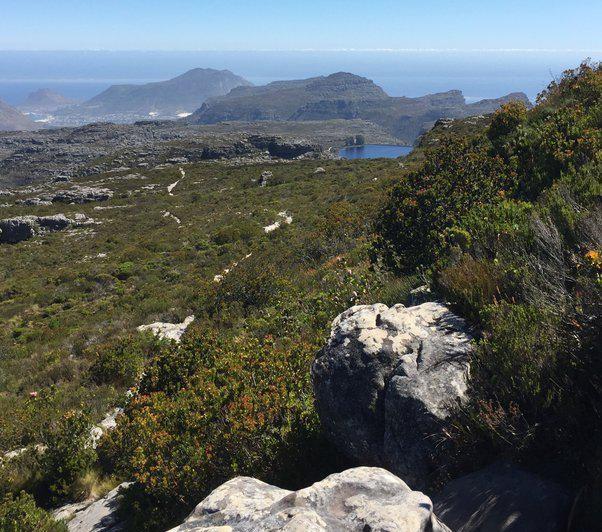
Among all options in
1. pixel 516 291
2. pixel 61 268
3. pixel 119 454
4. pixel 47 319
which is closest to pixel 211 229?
pixel 61 268

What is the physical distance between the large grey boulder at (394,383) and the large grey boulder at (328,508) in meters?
0.63

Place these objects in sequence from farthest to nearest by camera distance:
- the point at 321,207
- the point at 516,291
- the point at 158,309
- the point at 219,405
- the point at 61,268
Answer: the point at 321,207 < the point at 61,268 < the point at 158,309 < the point at 219,405 < the point at 516,291

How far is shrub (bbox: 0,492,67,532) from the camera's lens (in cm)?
475

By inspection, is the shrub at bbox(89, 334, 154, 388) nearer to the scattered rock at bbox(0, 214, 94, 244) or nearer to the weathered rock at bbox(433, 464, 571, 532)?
the weathered rock at bbox(433, 464, 571, 532)

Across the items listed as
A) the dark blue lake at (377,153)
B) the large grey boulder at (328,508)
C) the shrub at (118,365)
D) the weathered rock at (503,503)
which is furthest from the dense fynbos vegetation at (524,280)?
the dark blue lake at (377,153)

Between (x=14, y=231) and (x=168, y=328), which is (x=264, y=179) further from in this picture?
(x=168, y=328)

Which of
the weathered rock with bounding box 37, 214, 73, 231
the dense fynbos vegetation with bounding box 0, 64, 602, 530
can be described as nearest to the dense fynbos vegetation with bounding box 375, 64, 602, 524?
the dense fynbos vegetation with bounding box 0, 64, 602, 530

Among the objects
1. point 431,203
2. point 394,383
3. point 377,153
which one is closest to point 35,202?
point 431,203

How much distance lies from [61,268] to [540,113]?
2650 cm

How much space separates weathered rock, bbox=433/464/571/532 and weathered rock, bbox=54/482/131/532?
3.75m

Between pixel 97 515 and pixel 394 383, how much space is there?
161 inches

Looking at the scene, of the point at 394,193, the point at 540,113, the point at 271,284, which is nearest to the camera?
the point at 394,193

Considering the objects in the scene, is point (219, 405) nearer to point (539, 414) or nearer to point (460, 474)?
point (460, 474)

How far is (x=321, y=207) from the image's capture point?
29.9 m
